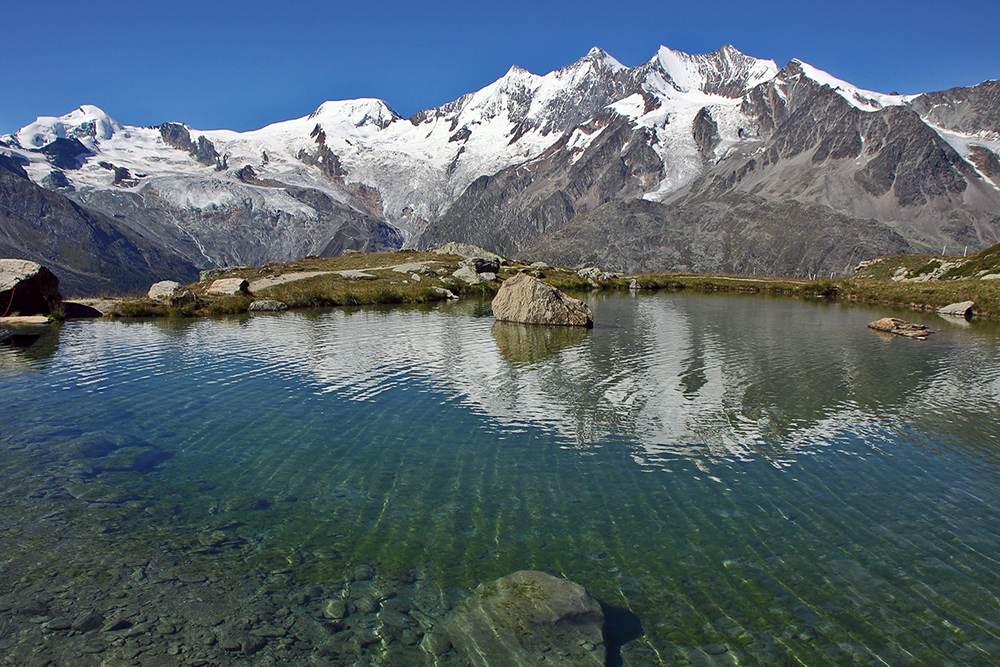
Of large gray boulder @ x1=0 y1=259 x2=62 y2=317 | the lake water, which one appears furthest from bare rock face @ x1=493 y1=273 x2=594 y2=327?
large gray boulder @ x1=0 y1=259 x2=62 y2=317

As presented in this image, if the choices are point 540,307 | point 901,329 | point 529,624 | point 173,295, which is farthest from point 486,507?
point 173,295

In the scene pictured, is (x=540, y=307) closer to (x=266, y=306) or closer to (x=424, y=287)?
(x=266, y=306)

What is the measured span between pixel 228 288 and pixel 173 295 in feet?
29.4

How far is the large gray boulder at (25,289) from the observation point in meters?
44.2

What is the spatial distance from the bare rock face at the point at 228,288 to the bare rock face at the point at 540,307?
31.8m

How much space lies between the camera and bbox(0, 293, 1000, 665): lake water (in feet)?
29.7

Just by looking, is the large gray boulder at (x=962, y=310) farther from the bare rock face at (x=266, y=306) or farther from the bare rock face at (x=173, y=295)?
the bare rock face at (x=173, y=295)

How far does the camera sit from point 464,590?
10.0m

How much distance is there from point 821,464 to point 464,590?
11508 mm

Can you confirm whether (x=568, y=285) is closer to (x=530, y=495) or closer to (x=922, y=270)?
(x=922, y=270)

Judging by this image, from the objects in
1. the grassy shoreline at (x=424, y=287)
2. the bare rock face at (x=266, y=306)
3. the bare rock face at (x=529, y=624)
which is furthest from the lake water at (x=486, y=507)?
the grassy shoreline at (x=424, y=287)

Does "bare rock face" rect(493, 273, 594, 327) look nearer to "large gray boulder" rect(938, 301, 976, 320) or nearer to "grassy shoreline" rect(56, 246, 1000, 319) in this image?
"grassy shoreline" rect(56, 246, 1000, 319)

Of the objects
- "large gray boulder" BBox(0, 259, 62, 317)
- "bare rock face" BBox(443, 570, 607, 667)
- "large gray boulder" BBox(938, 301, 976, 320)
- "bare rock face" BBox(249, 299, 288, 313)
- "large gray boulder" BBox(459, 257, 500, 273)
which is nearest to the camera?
"bare rock face" BBox(443, 570, 607, 667)

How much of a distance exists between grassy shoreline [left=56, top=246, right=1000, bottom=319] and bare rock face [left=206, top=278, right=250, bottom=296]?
1.25 meters
